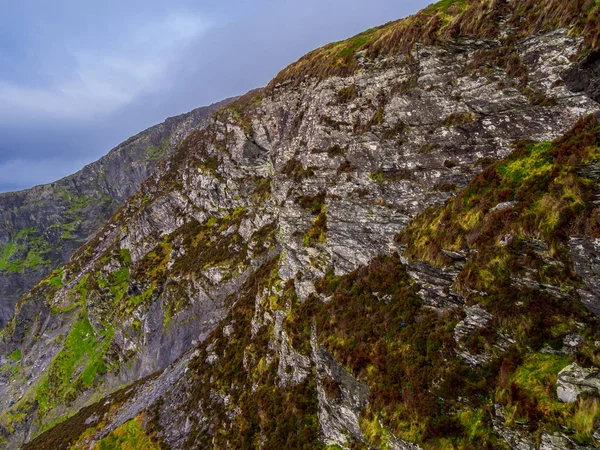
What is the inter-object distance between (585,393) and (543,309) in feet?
9.85

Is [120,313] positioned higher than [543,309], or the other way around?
[543,309]

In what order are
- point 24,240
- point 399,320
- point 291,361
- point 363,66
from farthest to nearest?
point 24,240 → point 363,66 → point 291,361 → point 399,320

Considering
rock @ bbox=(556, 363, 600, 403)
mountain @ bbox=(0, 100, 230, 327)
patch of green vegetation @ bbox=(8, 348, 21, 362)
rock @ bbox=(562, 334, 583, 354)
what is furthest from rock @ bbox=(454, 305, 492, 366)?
mountain @ bbox=(0, 100, 230, 327)

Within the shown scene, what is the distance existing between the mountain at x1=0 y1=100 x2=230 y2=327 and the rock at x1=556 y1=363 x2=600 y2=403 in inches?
5912

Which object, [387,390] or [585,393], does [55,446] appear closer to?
[387,390]

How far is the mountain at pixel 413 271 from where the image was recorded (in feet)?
34.3

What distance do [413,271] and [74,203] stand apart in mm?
185052

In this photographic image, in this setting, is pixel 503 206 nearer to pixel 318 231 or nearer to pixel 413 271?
pixel 413 271

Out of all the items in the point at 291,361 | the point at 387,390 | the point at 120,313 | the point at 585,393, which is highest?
the point at 585,393

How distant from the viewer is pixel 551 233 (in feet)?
35.5

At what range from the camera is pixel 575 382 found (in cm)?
854

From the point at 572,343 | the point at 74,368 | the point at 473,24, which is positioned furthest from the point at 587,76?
the point at 74,368

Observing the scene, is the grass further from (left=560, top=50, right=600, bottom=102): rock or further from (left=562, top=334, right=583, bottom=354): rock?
(left=562, top=334, right=583, bottom=354): rock

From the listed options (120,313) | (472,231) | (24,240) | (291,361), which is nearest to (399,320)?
(472,231)
